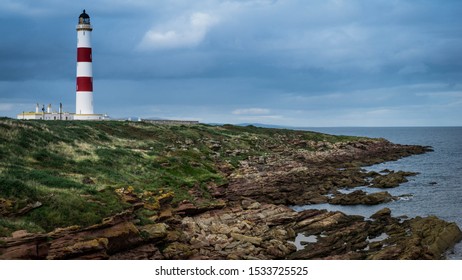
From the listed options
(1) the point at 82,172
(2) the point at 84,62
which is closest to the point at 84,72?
(2) the point at 84,62

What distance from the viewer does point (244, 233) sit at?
26891mm

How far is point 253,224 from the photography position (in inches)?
1136

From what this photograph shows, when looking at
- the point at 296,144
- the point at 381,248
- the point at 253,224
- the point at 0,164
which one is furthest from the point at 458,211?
the point at 296,144

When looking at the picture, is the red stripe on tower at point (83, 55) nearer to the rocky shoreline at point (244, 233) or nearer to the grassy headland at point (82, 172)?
the grassy headland at point (82, 172)

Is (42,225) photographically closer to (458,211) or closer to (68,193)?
(68,193)

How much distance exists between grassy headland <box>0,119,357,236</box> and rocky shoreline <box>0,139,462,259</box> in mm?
1331

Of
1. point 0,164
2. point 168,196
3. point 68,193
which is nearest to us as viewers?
point 68,193

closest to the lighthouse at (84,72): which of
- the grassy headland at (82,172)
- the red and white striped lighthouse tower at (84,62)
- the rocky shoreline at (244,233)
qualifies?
the red and white striped lighthouse tower at (84,62)

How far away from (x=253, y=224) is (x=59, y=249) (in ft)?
42.6

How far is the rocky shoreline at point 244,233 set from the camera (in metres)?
20.0

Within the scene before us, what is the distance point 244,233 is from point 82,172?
12.8m

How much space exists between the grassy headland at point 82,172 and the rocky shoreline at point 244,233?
4.37 ft

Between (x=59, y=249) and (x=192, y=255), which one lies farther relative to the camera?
(x=192, y=255)

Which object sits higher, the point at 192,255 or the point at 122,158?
the point at 122,158
